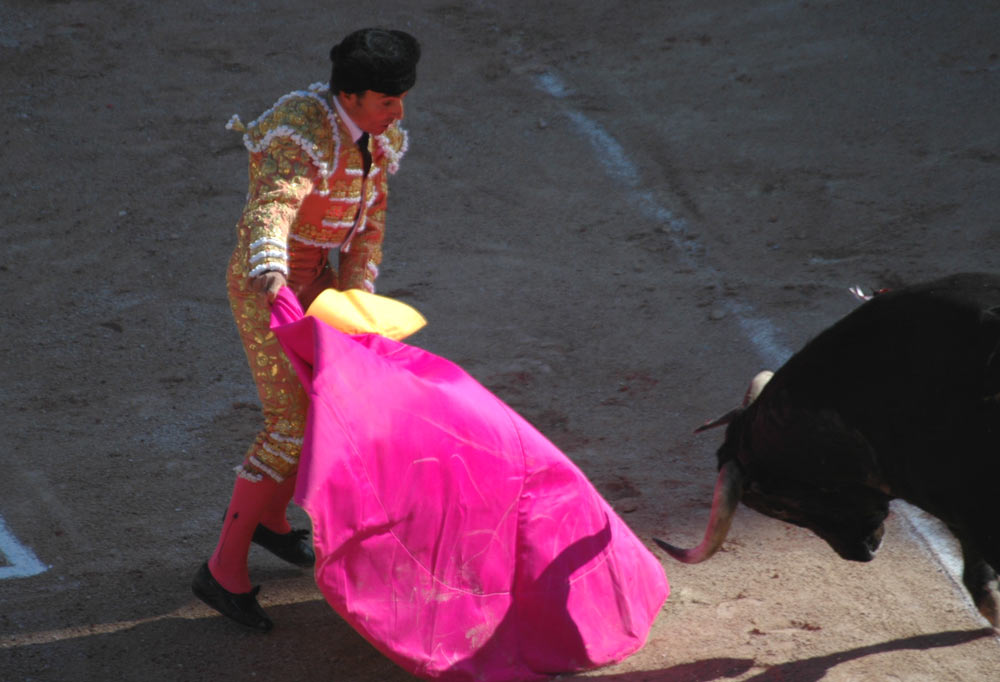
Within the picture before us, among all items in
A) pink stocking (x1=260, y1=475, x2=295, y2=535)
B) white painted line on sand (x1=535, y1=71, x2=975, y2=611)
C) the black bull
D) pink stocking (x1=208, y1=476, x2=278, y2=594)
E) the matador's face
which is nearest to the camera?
the black bull

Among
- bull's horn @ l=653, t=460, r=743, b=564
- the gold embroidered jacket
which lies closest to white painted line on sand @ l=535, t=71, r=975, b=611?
bull's horn @ l=653, t=460, r=743, b=564

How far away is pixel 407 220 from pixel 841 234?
7.05ft

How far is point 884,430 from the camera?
272cm

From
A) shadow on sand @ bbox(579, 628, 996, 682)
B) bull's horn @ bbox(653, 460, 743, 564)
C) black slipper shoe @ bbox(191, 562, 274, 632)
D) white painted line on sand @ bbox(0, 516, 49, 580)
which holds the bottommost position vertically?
shadow on sand @ bbox(579, 628, 996, 682)

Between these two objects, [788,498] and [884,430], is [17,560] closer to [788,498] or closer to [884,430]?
[788,498]

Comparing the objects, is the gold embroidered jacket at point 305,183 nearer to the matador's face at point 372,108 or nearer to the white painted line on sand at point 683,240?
the matador's face at point 372,108

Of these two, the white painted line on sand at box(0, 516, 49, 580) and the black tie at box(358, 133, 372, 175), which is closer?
the black tie at box(358, 133, 372, 175)

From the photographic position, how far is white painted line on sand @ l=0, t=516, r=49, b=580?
342cm

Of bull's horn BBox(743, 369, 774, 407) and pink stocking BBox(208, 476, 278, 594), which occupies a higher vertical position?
bull's horn BBox(743, 369, 774, 407)

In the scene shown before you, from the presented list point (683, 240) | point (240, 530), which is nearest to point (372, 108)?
point (240, 530)

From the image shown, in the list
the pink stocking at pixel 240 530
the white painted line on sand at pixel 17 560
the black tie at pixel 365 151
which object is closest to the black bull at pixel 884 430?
the pink stocking at pixel 240 530

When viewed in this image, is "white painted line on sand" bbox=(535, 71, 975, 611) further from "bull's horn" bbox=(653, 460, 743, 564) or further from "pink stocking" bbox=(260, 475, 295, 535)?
"pink stocking" bbox=(260, 475, 295, 535)

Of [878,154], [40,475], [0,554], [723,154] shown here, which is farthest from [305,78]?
[0,554]

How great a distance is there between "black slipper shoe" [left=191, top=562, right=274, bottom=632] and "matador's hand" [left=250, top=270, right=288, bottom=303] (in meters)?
0.89
